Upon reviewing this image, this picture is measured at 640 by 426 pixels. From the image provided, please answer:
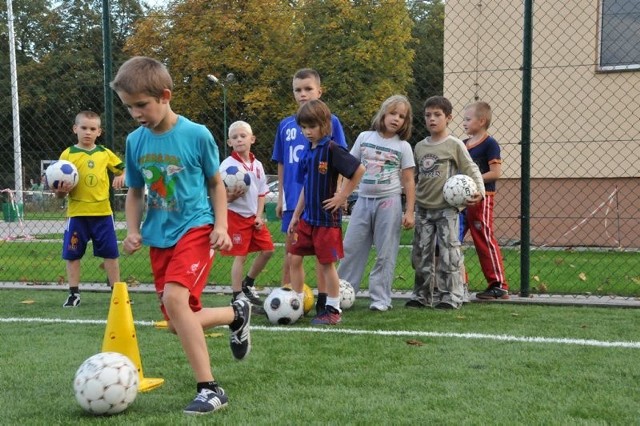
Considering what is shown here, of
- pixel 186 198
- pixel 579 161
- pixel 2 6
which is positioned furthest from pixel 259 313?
pixel 2 6

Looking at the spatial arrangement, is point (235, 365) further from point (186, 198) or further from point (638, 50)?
point (638, 50)

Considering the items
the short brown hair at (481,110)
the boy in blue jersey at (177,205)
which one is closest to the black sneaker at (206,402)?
the boy in blue jersey at (177,205)

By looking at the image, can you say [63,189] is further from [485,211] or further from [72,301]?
[485,211]

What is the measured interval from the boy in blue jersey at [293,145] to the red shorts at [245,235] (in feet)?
0.75

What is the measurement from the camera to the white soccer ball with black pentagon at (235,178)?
6.32m

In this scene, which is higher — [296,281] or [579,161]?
[579,161]

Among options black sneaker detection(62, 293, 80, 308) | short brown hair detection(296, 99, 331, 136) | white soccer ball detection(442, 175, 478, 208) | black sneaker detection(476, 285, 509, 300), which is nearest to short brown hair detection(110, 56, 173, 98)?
short brown hair detection(296, 99, 331, 136)

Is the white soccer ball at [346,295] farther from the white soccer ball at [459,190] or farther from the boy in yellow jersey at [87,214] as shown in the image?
the boy in yellow jersey at [87,214]

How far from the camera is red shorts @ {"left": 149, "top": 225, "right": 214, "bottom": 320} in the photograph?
11.5 feet

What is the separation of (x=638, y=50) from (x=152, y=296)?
8318 mm

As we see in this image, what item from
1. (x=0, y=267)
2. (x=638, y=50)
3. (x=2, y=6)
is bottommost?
(x=0, y=267)

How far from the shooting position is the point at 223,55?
90.2 feet

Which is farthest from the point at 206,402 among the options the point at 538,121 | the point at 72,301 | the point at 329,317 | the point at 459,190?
the point at 538,121

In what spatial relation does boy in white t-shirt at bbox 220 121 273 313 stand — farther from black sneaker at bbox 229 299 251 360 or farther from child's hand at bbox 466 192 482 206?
black sneaker at bbox 229 299 251 360
